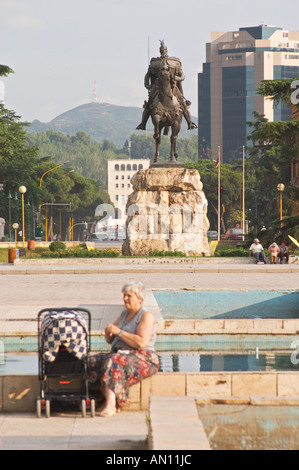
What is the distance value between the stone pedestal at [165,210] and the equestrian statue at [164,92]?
210cm

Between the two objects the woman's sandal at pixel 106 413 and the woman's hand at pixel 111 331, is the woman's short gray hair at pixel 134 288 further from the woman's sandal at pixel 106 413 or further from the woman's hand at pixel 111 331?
the woman's sandal at pixel 106 413

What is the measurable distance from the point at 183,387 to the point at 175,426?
2.16 metres

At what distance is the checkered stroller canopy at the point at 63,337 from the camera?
8.14 meters

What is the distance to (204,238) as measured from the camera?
37.8m

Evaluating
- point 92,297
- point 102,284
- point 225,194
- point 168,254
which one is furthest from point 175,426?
point 225,194

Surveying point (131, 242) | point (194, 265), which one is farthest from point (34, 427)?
point (131, 242)

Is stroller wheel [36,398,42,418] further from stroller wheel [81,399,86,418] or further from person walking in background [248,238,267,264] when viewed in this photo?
person walking in background [248,238,267,264]

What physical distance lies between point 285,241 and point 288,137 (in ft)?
16.1

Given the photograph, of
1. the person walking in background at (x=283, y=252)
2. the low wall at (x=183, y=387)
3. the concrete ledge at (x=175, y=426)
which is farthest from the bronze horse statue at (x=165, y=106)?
the concrete ledge at (x=175, y=426)

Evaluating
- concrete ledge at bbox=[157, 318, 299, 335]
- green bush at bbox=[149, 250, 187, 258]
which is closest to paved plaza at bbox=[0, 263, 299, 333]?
concrete ledge at bbox=[157, 318, 299, 335]

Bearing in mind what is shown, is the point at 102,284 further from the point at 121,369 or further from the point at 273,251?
the point at 121,369

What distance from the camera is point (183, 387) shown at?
331 inches

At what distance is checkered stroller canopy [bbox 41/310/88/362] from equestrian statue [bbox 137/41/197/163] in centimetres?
2760
